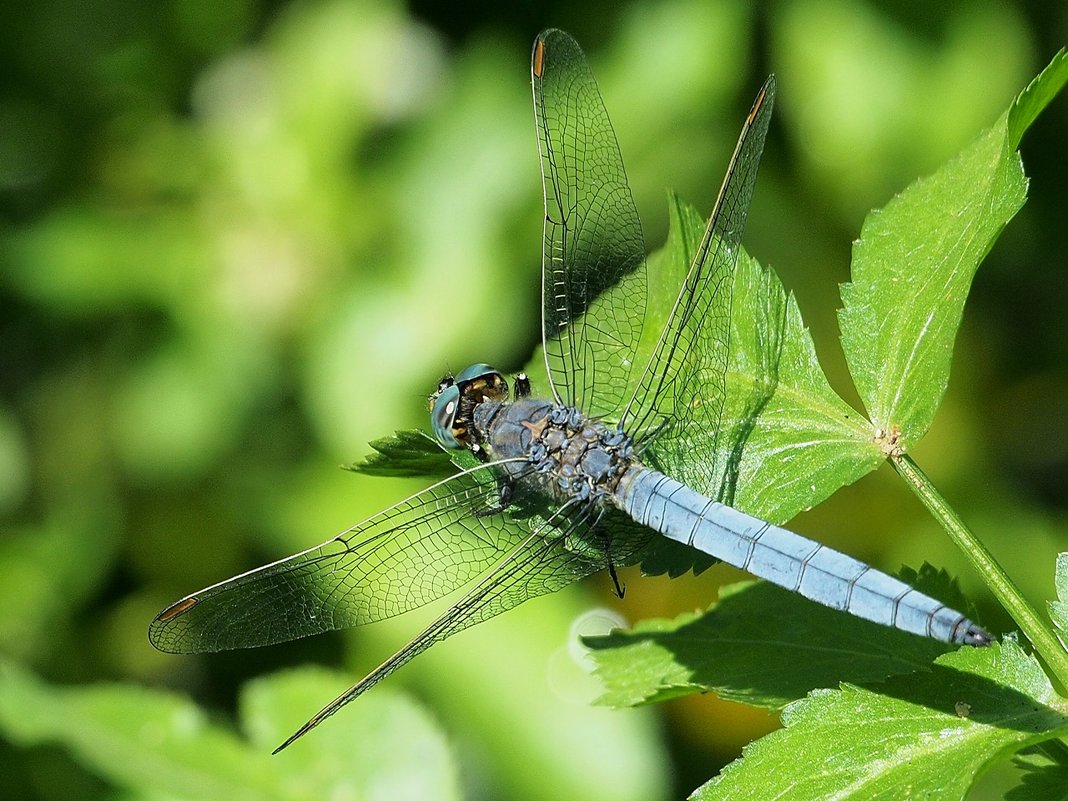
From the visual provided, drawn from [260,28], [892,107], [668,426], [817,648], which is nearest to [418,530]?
[668,426]

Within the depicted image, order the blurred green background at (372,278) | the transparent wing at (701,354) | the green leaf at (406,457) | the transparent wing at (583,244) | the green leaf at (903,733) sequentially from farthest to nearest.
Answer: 1. the blurred green background at (372,278)
2. the transparent wing at (583,244)
3. the transparent wing at (701,354)
4. the green leaf at (406,457)
5. the green leaf at (903,733)

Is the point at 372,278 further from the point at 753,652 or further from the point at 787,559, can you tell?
the point at 753,652

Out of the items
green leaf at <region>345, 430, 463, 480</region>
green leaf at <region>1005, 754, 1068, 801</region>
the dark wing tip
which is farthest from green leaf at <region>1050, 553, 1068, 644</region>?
the dark wing tip

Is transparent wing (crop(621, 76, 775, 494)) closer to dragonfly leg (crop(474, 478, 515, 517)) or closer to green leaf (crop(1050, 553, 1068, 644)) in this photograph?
dragonfly leg (crop(474, 478, 515, 517))

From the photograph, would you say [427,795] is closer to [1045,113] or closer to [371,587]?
[371,587]

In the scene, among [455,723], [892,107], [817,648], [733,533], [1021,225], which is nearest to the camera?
[817,648]

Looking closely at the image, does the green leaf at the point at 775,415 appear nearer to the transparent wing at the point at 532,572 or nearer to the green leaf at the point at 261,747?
the transparent wing at the point at 532,572

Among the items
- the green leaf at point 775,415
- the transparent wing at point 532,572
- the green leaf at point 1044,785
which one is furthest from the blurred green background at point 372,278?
the green leaf at point 1044,785
